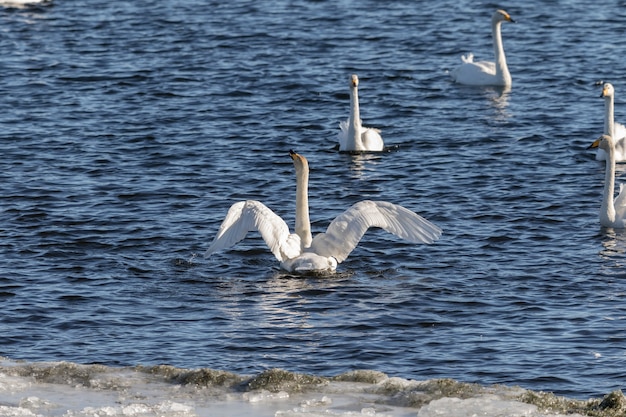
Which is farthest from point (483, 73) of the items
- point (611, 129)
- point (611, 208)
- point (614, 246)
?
point (614, 246)

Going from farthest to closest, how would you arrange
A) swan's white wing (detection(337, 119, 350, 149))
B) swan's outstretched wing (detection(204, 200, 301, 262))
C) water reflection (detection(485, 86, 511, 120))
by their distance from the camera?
water reflection (detection(485, 86, 511, 120)) < swan's white wing (detection(337, 119, 350, 149)) < swan's outstretched wing (detection(204, 200, 301, 262))

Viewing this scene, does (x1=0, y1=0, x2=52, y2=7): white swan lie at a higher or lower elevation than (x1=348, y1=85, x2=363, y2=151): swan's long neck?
higher

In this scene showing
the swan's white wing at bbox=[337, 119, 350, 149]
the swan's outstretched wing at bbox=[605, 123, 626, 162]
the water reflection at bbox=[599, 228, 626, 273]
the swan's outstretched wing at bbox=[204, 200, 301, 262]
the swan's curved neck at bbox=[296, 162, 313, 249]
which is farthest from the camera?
the swan's white wing at bbox=[337, 119, 350, 149]

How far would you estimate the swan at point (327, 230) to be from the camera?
14672 mm

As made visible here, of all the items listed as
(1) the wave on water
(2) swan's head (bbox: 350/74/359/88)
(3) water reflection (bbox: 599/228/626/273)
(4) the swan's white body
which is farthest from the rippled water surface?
(2) swan's head (bbox: 350/74/359/88)

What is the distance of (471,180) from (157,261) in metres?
5.01

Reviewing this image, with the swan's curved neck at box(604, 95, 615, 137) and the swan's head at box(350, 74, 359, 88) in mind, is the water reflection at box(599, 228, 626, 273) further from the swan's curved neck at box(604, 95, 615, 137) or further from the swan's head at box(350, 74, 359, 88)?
the swan's head at box(350, 74, 359, 88)

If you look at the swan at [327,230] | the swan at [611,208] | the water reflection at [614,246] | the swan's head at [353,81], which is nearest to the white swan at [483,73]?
the swan's head at [353,81]

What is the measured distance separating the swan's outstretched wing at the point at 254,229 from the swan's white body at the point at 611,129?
637cm

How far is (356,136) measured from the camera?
20.2 metres

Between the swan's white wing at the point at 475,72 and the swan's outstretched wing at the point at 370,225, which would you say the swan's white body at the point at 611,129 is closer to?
the swan's white wing at the point at 475,72

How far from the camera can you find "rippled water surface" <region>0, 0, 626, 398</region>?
12.8 meters

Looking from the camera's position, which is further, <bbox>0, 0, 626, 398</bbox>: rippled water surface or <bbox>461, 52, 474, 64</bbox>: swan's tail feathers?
<bbox>461, 52, 474, 64</bbox>: swan's tail feathers

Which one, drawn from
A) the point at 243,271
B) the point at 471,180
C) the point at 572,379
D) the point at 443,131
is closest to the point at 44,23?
the point at 443,131
